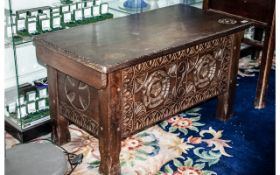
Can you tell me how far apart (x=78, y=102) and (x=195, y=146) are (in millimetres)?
649

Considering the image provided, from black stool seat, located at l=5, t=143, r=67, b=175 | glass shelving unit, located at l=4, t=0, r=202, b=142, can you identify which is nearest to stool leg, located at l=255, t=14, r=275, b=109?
glass shelving unit, located at l=4, t=0, r=202, b=142

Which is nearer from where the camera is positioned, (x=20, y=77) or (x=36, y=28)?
(x=36, y=28)

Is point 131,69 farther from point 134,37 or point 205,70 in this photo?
point 205,70

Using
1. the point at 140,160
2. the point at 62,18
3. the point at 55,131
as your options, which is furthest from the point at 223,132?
the point at 62,18

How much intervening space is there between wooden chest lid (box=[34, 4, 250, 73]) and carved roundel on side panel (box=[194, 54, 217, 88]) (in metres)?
0.14

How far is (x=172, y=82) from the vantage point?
1967 mm

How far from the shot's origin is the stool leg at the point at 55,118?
1.96 metres

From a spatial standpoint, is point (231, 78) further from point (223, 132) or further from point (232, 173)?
point (232, 173)

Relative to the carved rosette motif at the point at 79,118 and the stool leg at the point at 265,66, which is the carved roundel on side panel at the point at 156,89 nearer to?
the carved rosette motif at the point at 79,118

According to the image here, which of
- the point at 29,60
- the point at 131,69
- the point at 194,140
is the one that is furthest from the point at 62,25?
the point at 194,140

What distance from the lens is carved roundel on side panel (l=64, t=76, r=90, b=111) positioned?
1.84m

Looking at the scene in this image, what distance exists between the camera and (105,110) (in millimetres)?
1729

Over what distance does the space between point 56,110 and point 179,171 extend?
0.64 m

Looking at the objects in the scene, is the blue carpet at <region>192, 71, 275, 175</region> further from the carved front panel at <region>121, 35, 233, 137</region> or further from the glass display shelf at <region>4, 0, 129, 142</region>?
the glass display shelf at <region>4, 0, 129, 142</region>
